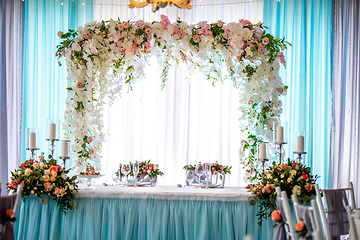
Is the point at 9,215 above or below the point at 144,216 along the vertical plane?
above

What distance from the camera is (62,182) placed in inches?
122

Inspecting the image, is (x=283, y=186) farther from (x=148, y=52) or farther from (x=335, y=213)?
(x=148, y=52)

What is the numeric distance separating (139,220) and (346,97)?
3.49m

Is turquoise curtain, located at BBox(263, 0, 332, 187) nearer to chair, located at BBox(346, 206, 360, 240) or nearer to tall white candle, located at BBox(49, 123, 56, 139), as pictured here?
chair, located at BBox(346, 206, 360, 240)

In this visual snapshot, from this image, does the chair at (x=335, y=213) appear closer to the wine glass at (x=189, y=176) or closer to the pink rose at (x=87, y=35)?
the wine glass at (x=189, y=176)

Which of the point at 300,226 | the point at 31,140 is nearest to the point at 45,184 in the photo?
the point at 31,140

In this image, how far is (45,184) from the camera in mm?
3000

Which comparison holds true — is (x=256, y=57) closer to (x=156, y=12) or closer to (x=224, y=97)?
(x=224, y=97)

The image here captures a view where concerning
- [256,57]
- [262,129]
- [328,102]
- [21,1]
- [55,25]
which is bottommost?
[262,129]

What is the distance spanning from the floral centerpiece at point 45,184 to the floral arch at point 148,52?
420mm

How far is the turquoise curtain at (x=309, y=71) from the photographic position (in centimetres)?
508

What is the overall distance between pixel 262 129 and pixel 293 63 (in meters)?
2.03

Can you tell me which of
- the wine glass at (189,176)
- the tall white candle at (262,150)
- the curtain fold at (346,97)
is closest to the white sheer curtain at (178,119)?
the curtain fold at (346,97)

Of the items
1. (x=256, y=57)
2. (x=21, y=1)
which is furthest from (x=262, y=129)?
(x=21, y=1)
